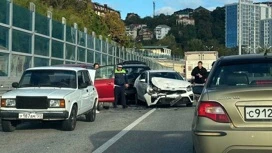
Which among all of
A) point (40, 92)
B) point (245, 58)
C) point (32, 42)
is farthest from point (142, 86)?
point (245, 58)

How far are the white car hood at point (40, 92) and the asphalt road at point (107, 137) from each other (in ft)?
2.88

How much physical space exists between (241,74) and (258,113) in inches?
41.3

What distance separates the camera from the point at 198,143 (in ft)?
21.0

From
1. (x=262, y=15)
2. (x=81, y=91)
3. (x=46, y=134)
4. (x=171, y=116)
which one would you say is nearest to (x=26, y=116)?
(x=46, y=134)

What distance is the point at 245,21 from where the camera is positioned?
7794 centimetres

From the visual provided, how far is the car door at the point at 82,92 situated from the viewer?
13516 millimetres

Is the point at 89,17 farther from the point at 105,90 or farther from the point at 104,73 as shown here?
the point at 105,90

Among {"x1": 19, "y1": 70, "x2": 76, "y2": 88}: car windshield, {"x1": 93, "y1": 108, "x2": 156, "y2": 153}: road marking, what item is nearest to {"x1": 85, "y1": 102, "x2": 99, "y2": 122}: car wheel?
{"x1": 93, "y1": 108, "x2": 156, "y2": 153}: road marking

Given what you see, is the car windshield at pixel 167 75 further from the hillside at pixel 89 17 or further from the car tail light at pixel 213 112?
the hillside at pixel 89 17

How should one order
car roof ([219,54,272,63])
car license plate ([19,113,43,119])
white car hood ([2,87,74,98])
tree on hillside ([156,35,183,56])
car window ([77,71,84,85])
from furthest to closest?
tree on hillside ([156,35,183,56])
car window ([77,71,84,85])
white car hood ([2,87,74,98])
car license plate ([19,113,43,119])
car roof ([219,54,272,63])

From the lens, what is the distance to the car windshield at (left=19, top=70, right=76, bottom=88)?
1334 cm

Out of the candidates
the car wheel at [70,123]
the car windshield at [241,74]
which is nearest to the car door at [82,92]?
the car wheel at [70,123]

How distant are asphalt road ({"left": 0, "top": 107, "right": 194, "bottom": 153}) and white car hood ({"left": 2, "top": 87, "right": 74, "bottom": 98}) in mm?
876

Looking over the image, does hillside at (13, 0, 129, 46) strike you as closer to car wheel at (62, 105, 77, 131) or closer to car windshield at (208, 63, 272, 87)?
car wheel at (62, 105, 77, 131)
